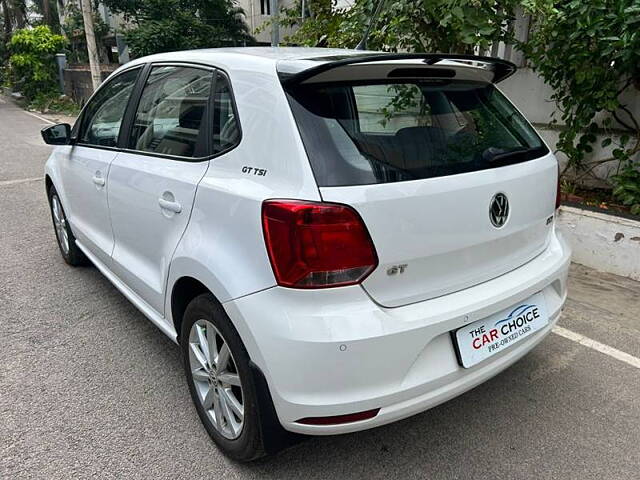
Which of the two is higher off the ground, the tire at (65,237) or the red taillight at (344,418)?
the red taillight at (344,418)

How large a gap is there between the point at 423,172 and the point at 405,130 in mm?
246

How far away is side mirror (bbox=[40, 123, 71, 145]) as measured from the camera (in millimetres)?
3689

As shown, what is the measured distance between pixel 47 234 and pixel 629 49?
5611 millimetres

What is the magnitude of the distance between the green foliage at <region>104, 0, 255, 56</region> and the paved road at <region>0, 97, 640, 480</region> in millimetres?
22194

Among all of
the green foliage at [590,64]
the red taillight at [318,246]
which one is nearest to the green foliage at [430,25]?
the green foliage at [590,64]

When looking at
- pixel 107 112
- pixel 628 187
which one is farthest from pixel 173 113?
pixel 628 187

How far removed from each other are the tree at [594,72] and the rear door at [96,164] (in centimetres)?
347

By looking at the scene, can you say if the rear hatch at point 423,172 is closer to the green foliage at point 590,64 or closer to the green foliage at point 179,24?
the green foliage at point 590,64

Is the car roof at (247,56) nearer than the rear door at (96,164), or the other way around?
the car roof at (247,56)

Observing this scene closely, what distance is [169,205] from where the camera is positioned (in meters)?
2.28

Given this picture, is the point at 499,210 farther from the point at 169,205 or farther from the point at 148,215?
the point at 148,215

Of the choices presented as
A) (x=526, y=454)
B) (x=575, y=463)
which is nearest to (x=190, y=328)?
(x=526, y=454)

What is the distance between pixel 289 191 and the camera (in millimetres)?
1725

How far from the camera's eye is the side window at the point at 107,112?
3055 mm
